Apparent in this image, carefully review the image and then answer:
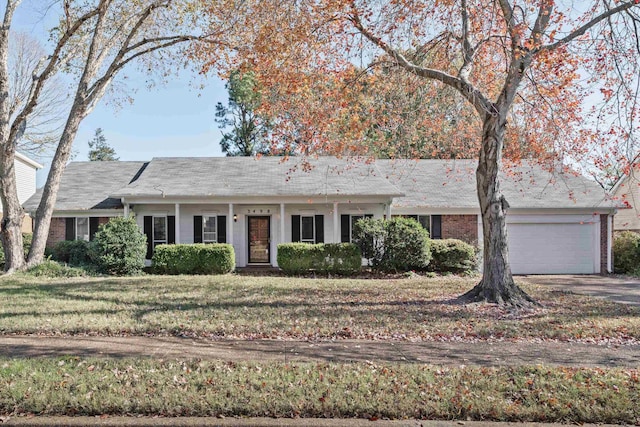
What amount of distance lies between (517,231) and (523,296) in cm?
894

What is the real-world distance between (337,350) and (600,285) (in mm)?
11296

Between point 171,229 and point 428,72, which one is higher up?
point 428,72

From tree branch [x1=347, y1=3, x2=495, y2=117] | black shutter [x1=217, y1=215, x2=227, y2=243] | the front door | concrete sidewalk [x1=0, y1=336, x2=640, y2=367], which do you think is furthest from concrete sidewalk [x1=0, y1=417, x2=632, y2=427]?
the front door

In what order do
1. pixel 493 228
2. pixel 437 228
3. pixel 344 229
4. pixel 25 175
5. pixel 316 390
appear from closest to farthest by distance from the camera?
pixel 316 390, pixel 493 228, pixel 437 228, pixel 344 229, pixel 25 175

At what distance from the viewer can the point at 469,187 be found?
19234 mm

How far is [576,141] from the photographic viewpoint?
37.8ft

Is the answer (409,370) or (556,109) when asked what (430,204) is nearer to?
(556,109)

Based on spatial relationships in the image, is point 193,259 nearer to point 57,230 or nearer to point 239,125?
point 57,230

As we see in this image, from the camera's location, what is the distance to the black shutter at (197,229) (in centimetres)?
1808

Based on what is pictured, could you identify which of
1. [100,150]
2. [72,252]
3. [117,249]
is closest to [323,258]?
[117,249]

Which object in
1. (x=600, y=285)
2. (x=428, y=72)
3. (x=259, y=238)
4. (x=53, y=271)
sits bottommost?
(x=600, y=285)

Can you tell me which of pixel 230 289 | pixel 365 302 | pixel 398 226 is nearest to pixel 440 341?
pixel 365 302

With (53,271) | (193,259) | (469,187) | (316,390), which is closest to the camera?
(316,390)

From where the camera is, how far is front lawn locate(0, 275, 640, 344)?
704 centimetres
